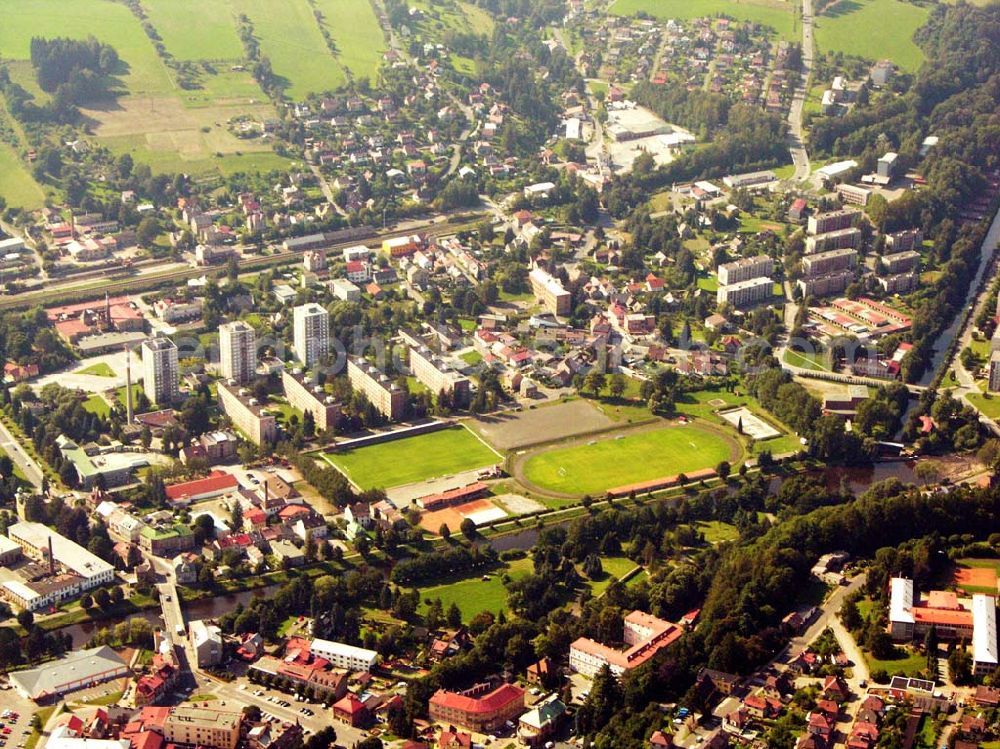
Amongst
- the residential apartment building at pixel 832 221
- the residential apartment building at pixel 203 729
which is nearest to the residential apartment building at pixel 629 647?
the residential apartment building at pixel 203 729

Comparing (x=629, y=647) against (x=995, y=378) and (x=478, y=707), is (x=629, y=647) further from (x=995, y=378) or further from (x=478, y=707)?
(x=995, y=378)

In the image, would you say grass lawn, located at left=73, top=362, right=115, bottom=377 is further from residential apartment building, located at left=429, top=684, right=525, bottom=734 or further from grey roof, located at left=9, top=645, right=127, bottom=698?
residential apartment building, located at left=429, top=684, right=525, bottom=734

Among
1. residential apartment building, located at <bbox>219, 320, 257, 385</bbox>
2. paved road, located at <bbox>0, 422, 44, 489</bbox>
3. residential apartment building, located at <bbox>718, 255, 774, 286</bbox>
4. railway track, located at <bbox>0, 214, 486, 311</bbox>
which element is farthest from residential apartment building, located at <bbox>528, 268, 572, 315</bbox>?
paved road, located at <bbox>0, 422, 44, 489</bbox>

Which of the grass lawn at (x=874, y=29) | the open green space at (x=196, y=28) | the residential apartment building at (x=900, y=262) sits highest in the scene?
the open green space at (x=196, y=28)

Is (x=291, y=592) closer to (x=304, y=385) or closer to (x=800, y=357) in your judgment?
(x=304, y=385)

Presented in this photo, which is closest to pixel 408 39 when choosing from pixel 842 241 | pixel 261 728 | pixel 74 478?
pixel 842 241

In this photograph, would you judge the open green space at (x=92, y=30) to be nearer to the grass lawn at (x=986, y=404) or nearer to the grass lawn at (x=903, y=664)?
the grass lawn at (x=986, y=404)
